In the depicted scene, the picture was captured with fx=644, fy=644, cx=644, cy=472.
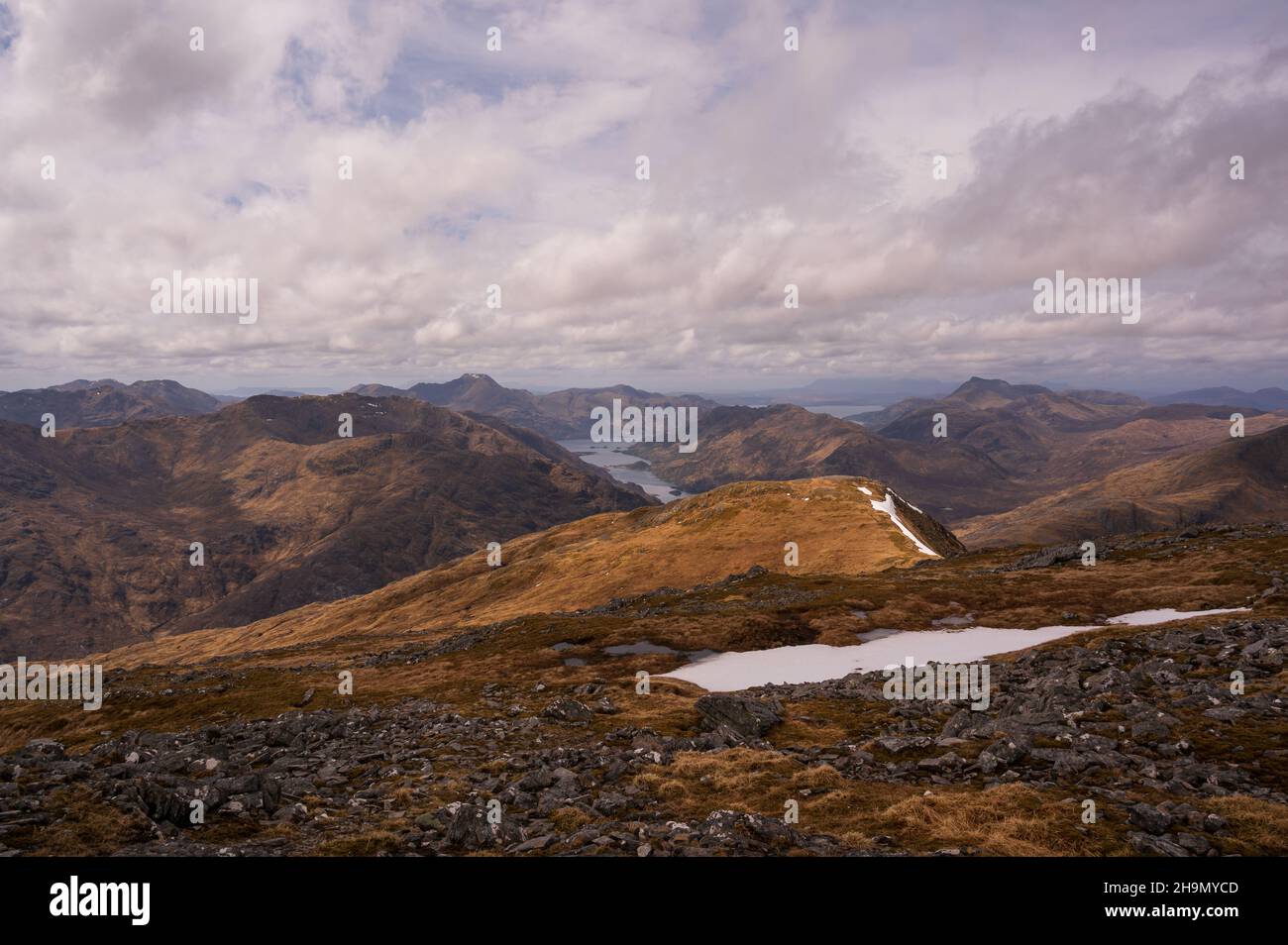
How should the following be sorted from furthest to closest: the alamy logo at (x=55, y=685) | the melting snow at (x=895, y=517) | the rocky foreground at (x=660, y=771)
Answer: the melting snow at (x=895, y=517) < the alamy logo at (x=55, y=685) < the rocky foreground at (x=660, y=771)

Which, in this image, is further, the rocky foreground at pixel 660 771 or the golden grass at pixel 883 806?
the rocky foreground at pixel 660 771

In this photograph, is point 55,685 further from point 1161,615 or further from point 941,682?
point 1161,615

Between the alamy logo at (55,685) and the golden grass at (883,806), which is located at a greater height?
the golden grass at (883,806)

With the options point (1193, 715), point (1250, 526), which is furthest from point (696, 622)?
point (1250, 526)

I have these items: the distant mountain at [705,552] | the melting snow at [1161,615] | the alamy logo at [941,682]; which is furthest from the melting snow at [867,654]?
the distant mountain at [705,552]

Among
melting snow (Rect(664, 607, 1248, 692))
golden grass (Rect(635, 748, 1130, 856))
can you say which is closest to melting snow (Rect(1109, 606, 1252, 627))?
melting snow (Rect(664, 607, 1248, 692))

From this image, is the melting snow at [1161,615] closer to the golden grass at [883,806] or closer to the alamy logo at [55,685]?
the golden grass at [883,806]
